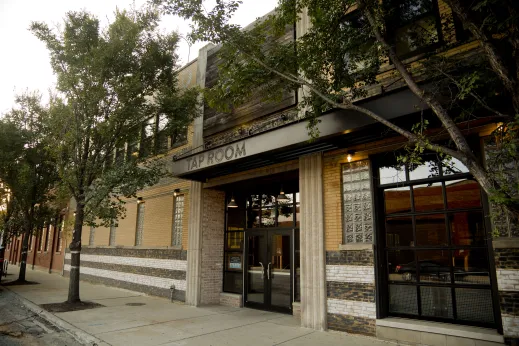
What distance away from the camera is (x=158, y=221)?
13.0 meters

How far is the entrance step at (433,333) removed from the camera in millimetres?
5457

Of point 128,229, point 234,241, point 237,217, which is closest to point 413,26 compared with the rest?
point 237,217

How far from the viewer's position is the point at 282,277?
31.4ft

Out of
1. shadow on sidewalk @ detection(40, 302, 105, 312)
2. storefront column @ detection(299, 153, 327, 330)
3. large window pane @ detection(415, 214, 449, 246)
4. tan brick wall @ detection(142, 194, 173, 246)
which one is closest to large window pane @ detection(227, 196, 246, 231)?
tan brick wall @ detection(142, 194, 173, 246)

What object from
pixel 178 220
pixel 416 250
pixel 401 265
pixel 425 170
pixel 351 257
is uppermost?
pixel 425 170

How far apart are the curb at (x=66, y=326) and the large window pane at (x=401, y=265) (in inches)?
229

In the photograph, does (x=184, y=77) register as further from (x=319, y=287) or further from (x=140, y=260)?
(x=319, y=287)

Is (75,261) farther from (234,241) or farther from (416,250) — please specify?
(416,250)

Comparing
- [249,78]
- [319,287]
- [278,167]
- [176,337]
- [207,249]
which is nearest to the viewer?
[249,78]

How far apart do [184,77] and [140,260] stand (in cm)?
737

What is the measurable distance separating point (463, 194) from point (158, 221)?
10.2 metres

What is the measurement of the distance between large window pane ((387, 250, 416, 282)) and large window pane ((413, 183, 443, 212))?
946 mm

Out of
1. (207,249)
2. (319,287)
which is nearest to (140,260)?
(207,249)

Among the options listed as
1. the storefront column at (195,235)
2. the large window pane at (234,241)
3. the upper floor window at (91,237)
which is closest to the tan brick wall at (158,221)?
the storefront column at (195,235)
